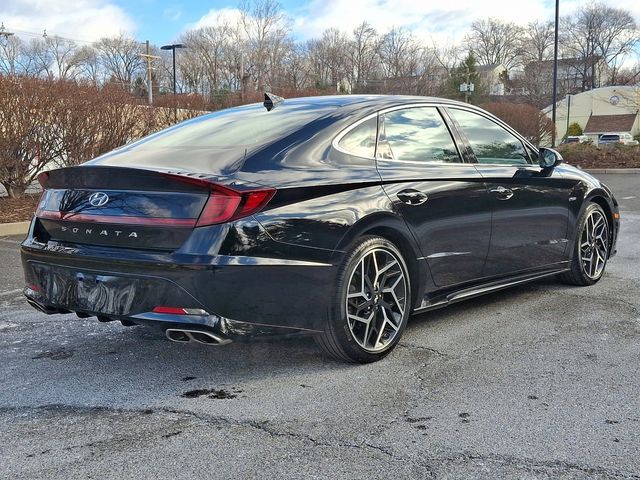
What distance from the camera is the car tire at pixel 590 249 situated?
5.58 m

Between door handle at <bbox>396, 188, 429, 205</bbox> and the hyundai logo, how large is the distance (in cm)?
162

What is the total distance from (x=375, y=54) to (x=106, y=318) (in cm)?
5522

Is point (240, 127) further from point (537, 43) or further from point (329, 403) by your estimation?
point (537, 43)

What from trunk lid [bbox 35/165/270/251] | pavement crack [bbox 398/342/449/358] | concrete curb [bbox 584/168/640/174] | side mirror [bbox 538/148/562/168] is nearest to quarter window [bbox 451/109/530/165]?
side mirror [bbox 538/148/562/168]

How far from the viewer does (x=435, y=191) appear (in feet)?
13.6

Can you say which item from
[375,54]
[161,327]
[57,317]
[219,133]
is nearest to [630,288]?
[219,133]

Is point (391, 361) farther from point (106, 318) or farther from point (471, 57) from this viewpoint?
point (471, 57)

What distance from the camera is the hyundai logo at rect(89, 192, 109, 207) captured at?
11.2 ft

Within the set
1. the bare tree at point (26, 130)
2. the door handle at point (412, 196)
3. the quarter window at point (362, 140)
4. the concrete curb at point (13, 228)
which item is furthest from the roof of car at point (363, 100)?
the bare tree at point (26, 130)

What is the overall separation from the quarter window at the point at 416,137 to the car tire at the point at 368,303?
0.64 m

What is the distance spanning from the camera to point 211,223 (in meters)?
3.21

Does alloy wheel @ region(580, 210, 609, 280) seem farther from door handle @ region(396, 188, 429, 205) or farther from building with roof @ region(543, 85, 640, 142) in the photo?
building with roof @ region(543, 85, 640, 142)

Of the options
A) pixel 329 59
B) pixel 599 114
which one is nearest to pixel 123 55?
pixel 329 59

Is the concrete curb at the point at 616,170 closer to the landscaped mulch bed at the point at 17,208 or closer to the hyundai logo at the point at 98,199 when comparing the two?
the landscaped mulch bed at the point at 17,208
